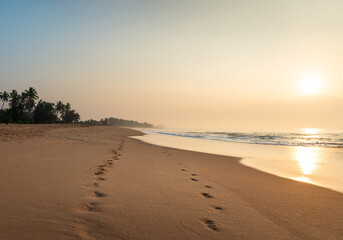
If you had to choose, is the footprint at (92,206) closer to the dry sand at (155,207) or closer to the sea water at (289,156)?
the dry sand at (155,207)

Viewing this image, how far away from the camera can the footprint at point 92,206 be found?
366 centimetres

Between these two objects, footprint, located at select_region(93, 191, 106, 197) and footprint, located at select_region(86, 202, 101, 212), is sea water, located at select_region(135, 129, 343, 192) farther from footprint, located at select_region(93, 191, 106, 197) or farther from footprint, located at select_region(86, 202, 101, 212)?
footprint, located at select_region(86, 202, 101, 212)

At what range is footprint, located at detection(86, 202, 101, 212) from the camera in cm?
366

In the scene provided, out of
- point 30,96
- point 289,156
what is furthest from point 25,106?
point 289,156

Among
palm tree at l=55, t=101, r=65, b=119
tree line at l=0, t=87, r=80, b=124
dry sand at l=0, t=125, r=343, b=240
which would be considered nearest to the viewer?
dry sand at l=0, t=125, r=343, b=240

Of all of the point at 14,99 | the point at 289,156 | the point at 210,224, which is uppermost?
the point at 14,99

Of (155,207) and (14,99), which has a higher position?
(14,99)

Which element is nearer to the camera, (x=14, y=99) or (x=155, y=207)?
(x=155, y=207)

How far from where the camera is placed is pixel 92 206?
3797mm

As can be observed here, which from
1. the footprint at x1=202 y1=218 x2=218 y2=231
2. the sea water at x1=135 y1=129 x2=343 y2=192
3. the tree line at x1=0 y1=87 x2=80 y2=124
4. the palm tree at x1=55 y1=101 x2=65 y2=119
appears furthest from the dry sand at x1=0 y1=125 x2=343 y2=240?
the palm tree at x1=55 y1=101 x2=65 y2=119

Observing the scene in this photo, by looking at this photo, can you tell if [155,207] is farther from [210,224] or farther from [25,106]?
[25,106]

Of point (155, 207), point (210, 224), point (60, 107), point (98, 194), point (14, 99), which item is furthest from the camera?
point (60, 107)

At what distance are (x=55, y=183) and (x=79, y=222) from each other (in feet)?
7.17

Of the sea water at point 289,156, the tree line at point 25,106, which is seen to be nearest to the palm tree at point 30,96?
the tree line at point 25,106
